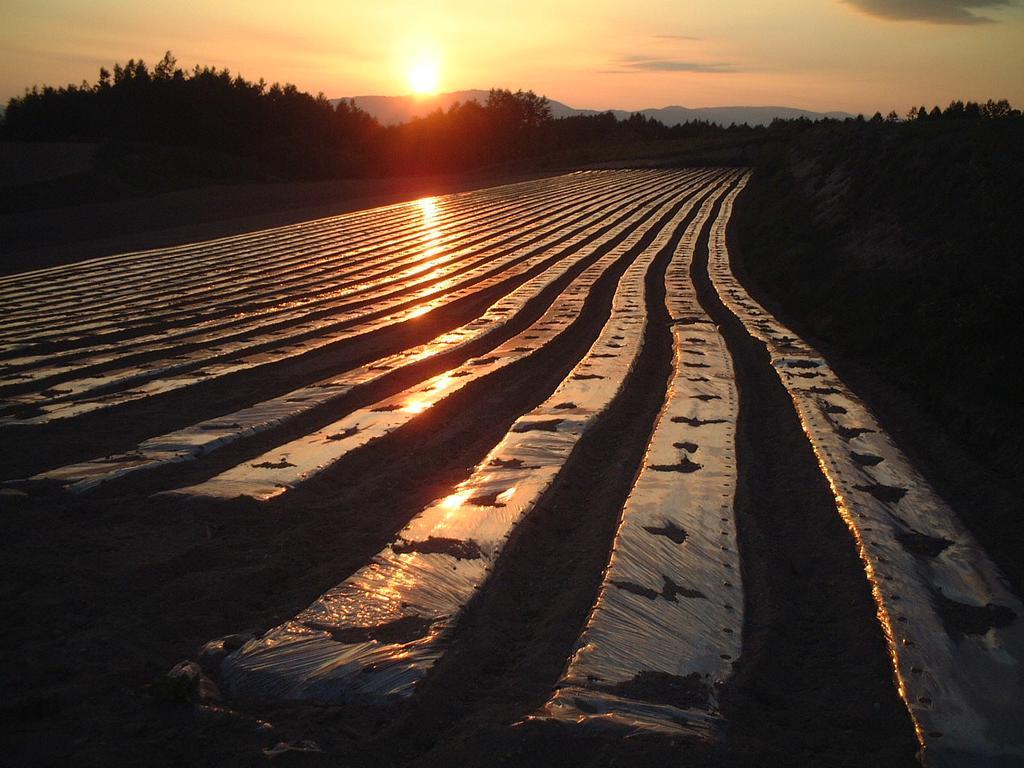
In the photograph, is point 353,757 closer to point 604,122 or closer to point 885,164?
point 885,164

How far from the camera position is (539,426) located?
4.85 metres

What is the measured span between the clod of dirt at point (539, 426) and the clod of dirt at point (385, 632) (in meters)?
2.13

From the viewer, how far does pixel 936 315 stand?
6.46 m

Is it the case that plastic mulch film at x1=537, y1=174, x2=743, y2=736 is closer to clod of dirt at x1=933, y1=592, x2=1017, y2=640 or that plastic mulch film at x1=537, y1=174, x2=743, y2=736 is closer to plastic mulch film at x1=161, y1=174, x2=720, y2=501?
clod of dirt at x1=933, y1=592, x2=1017, y2=640

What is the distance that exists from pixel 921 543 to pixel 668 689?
1.66 m

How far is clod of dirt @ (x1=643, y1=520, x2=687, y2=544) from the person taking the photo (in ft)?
11.2

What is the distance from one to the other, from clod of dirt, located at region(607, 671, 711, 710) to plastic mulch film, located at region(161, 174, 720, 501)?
2010 mm

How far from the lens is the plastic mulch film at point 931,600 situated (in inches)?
91.8

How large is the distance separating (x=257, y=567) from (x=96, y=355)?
448 cm

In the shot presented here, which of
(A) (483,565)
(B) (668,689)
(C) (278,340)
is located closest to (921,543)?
(B) (668,689)

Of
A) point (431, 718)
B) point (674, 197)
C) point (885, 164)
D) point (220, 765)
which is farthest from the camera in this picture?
point (674, 197)

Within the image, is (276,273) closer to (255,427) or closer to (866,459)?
(255,427)

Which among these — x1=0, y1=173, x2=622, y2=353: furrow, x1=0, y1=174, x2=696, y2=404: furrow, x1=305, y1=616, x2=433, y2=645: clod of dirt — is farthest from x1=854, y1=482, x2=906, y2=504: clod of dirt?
x1=0, y1=173, x2=622, y2=353: furrow

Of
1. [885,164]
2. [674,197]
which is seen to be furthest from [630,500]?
[674,197]
